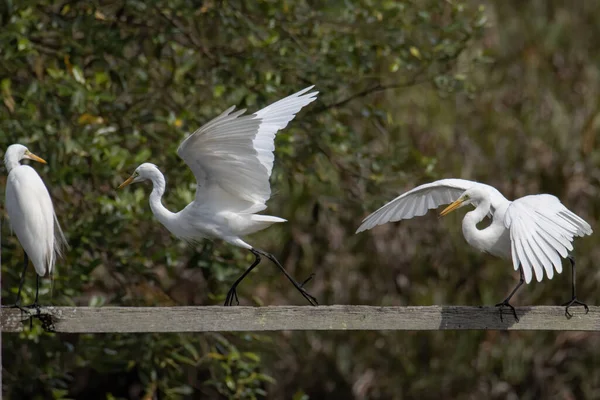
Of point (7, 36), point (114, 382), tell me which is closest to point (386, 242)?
point (114, 382)

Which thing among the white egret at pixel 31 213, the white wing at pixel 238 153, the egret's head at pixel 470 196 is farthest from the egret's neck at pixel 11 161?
the egret's head at pixel 470 196

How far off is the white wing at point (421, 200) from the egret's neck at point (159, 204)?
648 millimetres

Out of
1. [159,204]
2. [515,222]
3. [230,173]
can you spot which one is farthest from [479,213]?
[159,204]

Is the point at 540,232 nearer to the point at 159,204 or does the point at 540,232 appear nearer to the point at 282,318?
the point at 282,318

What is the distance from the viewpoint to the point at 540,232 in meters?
2.80

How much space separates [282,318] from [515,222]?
73 centimetres

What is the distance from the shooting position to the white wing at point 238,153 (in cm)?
288

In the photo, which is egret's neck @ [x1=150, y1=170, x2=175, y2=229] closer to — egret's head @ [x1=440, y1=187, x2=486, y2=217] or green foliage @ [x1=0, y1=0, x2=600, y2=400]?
green foliage @ [x1=0, y1=0, x2=600, y2=400]

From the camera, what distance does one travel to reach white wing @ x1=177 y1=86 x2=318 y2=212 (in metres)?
2.88

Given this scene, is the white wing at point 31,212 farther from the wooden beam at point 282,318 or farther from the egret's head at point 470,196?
the egret's head at point 470,196

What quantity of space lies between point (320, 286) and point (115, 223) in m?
2.60

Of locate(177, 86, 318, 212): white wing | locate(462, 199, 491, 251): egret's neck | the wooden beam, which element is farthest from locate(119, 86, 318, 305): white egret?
locate(462, 199, 491, 251): egret's neck

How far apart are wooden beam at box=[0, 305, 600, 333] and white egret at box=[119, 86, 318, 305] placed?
0.35 m

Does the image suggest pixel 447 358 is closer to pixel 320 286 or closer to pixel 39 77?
pixel 320 286
